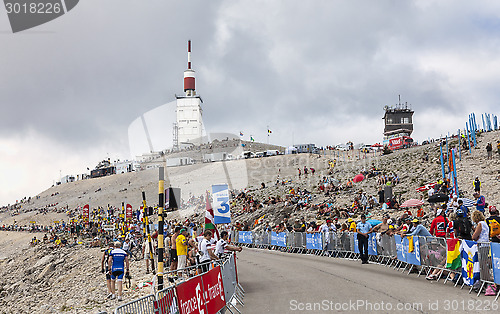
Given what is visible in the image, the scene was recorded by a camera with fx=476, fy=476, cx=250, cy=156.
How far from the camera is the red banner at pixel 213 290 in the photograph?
28.1 feet

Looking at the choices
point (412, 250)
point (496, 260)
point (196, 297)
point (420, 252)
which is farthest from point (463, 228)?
point (196, 297)

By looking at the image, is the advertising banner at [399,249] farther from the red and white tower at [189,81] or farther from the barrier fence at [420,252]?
the red and white tower at [189,81]

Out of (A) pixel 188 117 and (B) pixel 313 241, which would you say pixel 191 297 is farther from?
(A) pixel 188 117

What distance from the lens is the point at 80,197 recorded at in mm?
105875

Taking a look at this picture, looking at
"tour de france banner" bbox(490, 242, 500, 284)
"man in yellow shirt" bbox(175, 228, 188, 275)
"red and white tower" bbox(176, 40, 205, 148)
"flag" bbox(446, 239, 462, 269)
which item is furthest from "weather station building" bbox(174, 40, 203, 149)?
"tour de france banner" bbox(490, 242, 500, 284)

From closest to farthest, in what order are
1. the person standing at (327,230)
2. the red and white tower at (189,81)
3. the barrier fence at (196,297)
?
the barrier fence at (196,297), the person standing at (327,230), the red and white tower at (189,81)

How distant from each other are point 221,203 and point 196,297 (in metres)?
8.95

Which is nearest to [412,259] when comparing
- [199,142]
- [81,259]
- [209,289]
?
[209,289]

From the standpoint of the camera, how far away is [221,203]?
16.8 meters

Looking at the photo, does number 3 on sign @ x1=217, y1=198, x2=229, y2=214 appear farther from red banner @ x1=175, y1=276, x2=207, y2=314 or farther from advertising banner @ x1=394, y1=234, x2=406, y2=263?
red banner @ x1=175, y1=276, x2=207, y2=314

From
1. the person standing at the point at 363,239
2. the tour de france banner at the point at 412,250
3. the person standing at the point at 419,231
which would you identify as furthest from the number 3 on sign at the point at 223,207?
the person standing at the point at 419,231

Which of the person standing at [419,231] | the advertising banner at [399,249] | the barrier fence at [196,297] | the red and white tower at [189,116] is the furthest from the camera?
the red and white tower at [189,116]

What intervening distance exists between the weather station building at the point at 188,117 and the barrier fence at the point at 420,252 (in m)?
121

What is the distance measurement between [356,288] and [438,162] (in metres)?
32.7
